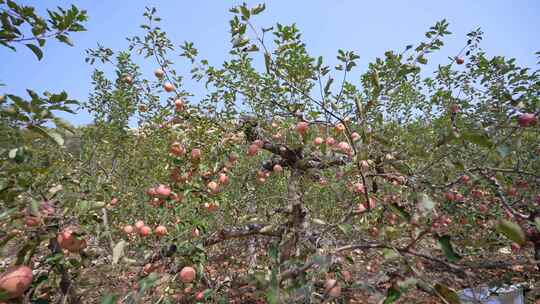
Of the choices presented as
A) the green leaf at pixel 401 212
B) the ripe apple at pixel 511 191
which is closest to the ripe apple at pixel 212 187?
the green leaf at pixel 401 212

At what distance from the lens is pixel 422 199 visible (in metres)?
1.01

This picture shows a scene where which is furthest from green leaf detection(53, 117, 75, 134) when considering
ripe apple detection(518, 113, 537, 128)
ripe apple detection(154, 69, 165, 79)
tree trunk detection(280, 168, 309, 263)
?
ripe apple detection(154, 69, 165, 79)

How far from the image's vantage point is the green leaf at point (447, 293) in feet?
3.06

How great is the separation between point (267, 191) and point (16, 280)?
3018 millimetres

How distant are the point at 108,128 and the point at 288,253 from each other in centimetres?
356

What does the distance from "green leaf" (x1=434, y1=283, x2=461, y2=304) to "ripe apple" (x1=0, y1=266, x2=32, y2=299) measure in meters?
1.70

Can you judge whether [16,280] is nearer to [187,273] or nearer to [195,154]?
[187,273]

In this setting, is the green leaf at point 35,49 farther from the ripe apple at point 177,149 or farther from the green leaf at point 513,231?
the green leaf at point 513,231

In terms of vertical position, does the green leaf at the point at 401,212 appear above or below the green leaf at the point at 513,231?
above

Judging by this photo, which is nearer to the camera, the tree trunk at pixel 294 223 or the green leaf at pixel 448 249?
the green leaf at pixel 448 249

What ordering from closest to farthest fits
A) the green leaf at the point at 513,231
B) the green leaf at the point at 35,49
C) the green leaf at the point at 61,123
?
the green leaf at the point at 513,231
the green leaf at the point at 61,123
the green leaf at the point at 35,49

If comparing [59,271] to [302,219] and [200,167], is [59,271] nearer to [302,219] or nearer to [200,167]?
[200,167]

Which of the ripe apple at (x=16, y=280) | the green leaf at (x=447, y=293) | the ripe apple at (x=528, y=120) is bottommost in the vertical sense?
the ripe apple at (x=16, y=280)

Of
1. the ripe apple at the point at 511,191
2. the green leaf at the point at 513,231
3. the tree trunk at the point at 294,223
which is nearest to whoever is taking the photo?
the green leaf at the point at 513,231
